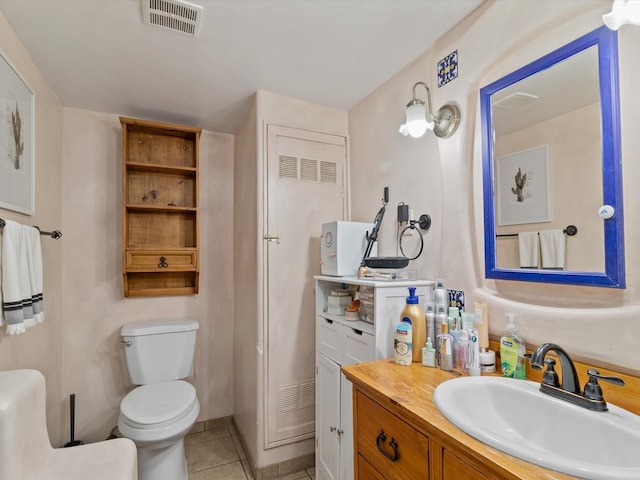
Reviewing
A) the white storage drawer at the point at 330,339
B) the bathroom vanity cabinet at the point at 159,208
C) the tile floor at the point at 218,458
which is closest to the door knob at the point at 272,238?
the white storage drawer at the point at 330,339

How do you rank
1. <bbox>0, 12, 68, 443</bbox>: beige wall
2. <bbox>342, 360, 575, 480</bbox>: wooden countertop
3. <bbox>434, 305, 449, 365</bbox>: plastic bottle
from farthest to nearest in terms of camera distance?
<bbox>0, 12, 68, 443</bbox>: beige wall
<bbox>434, 305, 449, 365</bbox>: plastic bottle
<bbox>342, 360, 575, 480</bbox>: wooden countertop

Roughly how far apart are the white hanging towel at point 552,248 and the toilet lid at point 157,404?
190 cm

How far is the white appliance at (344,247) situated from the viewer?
1760 mm

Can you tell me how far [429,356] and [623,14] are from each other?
3.83ft

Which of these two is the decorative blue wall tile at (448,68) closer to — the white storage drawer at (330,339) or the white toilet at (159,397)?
the white storage drawer at (330,339)

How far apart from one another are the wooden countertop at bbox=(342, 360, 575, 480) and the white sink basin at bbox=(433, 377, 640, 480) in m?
0.02

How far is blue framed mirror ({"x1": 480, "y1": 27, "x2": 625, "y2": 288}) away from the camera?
0.93 m

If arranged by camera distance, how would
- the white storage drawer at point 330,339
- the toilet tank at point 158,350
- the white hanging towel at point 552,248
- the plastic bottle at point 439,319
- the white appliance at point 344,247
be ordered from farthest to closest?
the toilet tank at point 158,350
the white appliance at point 344,247
the white storage drawer at point 330,339
the plastic bottle at point 439,319
the white hanging towel at point 552,248

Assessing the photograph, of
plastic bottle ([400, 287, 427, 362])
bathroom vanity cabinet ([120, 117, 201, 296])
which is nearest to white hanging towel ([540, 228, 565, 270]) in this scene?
plastic bottle ([400, 287, 427, 362])

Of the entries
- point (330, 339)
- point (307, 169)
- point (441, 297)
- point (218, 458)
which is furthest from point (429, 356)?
point (218, 458)

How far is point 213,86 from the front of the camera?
198cm

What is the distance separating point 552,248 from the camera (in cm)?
108

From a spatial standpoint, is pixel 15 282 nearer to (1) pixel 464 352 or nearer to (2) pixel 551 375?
(1) pixel 464 352

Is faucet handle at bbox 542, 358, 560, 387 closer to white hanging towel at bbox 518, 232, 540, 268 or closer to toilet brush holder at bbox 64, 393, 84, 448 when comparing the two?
white hanging towel at bbox 518, 232, 540, 268
